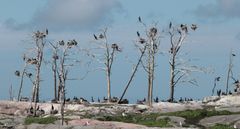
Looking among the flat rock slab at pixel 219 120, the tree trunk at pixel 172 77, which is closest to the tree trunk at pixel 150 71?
the tree trunk at pixel 172 77

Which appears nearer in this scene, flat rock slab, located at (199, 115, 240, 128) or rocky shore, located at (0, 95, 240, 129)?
rocky shore, located at (0, 95, 240, 129)

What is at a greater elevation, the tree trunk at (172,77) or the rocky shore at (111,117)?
the tree trunk at (172,77)

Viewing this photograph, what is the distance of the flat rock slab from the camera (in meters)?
40.5

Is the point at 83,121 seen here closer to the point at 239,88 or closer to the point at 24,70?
the point at 239,88

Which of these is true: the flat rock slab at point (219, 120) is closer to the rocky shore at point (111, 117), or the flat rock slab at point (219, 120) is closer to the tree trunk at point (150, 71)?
the rocky shore at point (111, 117)

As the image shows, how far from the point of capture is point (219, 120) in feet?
138

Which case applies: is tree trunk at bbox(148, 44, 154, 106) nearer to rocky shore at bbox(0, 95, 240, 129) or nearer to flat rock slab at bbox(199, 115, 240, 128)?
rocky shore at bbox(0, 95, 240, 129)

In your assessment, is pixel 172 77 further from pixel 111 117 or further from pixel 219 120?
pixel 219 120

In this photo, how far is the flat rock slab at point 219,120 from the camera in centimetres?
4054

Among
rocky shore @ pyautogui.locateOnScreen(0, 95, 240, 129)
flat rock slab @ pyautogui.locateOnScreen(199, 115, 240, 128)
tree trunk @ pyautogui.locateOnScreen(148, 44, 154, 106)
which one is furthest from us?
tree trunk @ pyautogui.locateOnScreen(148, 44, 154, 106)

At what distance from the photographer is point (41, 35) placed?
75.2m

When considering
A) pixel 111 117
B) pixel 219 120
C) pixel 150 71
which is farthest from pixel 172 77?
pixel 219 120

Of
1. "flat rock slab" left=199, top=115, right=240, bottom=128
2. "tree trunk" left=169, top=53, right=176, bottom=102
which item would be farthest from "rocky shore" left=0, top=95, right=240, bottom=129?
"tree trunk" left=169, top=53, right=176, bottom=102

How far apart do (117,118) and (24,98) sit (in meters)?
49.1
